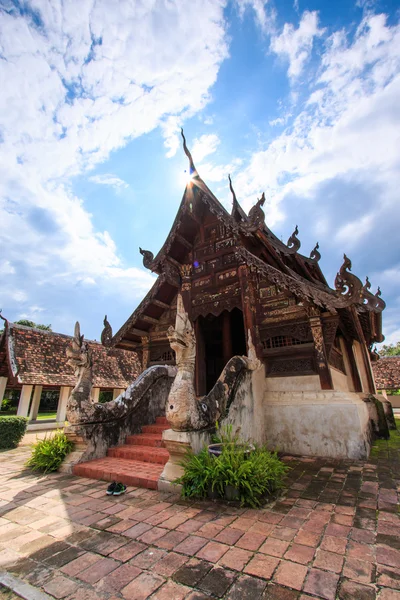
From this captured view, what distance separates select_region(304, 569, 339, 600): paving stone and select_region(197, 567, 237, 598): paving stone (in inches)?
20.5

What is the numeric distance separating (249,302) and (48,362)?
488 inches

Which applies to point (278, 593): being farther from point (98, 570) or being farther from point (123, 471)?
point (123, 471)

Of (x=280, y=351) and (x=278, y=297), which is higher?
(x=278, y=297)

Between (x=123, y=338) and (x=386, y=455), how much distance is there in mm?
7052

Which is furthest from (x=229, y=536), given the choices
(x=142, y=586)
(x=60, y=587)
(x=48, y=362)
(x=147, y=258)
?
(x=48, y=362)

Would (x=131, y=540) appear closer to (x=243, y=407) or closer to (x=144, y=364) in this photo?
(x=243, y=407)

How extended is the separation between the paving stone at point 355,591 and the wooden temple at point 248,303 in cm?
432

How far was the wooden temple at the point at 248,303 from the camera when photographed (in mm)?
6207

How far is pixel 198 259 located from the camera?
850 centimetres

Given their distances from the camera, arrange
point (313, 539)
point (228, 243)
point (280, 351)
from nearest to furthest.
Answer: point (313, 539)
point (280, 351)
point (228, 243)

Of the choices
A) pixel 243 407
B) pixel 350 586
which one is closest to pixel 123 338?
pixel 243 407

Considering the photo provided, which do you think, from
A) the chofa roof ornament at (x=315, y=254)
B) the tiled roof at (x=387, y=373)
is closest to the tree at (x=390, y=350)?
the tiled roof at (x=387, y=373)

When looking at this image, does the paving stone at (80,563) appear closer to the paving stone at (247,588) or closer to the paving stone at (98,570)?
the paving stone at (98,570)

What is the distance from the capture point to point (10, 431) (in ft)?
27.1
